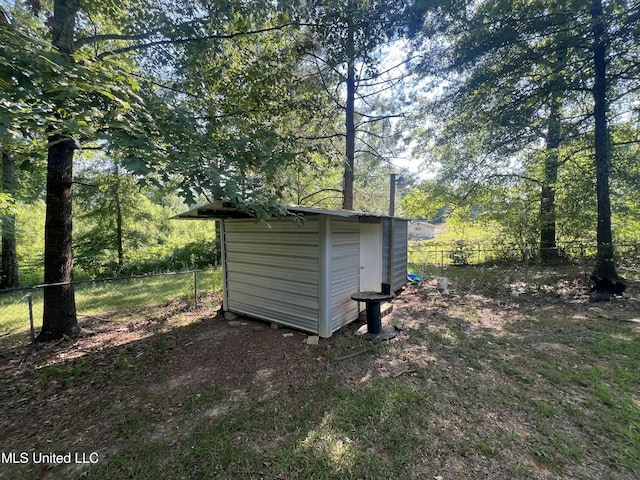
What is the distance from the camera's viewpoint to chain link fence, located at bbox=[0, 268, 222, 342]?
5.08 meters

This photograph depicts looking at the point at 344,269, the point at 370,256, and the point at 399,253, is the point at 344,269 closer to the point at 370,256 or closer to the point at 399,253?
the point at 370,256

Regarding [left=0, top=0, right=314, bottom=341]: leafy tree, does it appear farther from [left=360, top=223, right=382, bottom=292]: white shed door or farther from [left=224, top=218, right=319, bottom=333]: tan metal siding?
[left=360, top=223, right=382, bottom=292]: white shed door

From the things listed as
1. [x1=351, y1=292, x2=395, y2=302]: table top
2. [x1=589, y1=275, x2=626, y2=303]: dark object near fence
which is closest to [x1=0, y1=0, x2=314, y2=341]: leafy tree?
[x1=351, y1=292, x2=395, y2=302]: table top

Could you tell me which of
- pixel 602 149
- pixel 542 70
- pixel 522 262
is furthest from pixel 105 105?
pixel 522 262

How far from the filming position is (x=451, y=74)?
245 inches

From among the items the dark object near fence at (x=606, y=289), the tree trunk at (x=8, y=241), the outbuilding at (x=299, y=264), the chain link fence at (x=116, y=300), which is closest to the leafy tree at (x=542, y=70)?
the dark object near fence at (x=606, y=289)

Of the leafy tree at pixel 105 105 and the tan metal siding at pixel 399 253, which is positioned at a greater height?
the leafy tree at pixel 105 105

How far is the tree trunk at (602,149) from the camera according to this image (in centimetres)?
508

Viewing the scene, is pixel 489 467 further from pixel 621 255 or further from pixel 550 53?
pixel 621 255

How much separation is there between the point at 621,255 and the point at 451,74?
7445 mm

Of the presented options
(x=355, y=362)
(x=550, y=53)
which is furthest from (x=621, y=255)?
(x=355, y=362)

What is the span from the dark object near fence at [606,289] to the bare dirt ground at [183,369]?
23cm

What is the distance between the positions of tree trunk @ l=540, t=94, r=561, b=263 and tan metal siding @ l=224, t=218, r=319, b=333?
257 inches

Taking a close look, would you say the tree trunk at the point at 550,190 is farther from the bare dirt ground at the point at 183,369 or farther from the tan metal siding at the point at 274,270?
the tan metal siding at the point at 274,270
